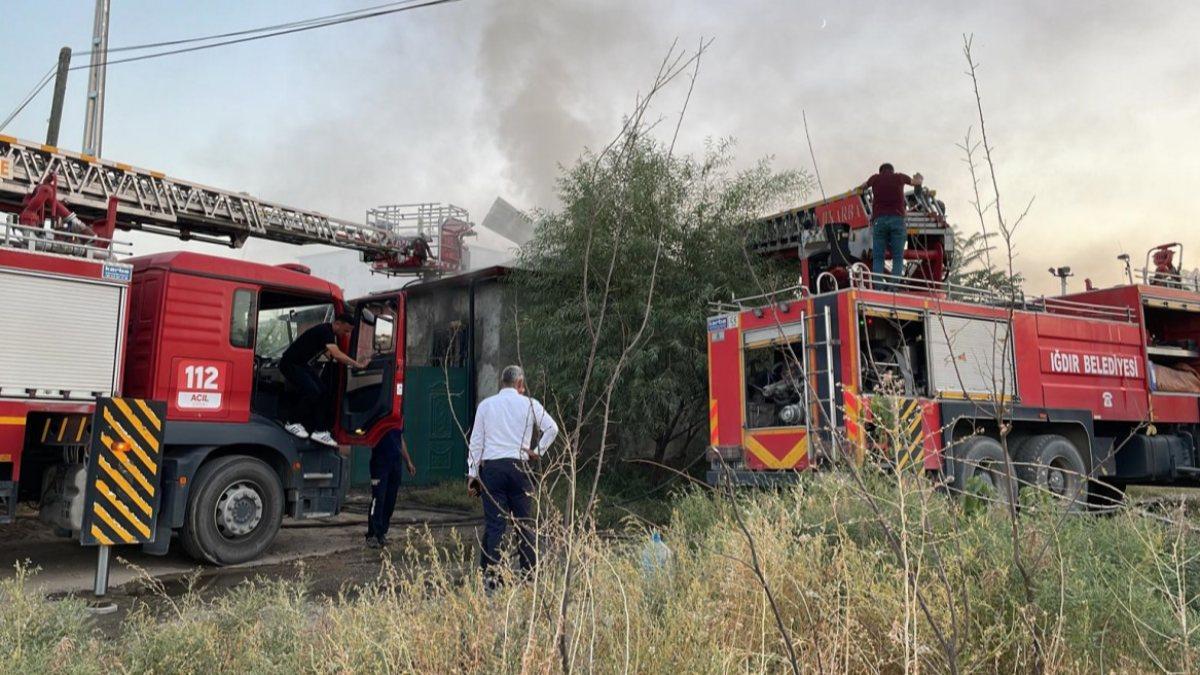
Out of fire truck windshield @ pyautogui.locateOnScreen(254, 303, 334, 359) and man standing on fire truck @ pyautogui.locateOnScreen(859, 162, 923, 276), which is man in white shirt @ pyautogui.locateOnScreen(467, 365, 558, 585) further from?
man standing on fire truck @ pyautogui.locateOnScreen(859, 162, 923, 276)

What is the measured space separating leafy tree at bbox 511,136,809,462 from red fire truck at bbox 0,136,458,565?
3.54 metres

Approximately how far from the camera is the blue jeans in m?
8.91

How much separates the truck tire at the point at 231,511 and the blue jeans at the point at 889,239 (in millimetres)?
6564

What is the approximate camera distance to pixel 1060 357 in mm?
8945

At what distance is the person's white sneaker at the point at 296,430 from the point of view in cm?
819

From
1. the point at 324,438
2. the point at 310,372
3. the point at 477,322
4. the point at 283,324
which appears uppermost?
the point at 477,322

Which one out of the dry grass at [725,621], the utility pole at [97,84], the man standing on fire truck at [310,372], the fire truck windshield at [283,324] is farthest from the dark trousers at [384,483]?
the utility pole at [97,84]

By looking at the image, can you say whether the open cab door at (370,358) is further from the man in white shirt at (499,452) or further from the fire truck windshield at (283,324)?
the man in white shirt at (499,452)

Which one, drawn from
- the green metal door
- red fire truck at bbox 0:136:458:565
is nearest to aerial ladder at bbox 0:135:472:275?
red fire truck at bbox 0:136:458:565

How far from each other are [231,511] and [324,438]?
117cm

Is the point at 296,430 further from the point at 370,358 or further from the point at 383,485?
the point at 370,358

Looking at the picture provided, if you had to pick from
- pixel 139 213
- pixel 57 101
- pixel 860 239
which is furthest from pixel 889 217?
pixel 57 101

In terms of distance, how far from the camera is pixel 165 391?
285 inches

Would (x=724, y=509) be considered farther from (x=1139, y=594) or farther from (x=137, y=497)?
(x=137, y=497)
